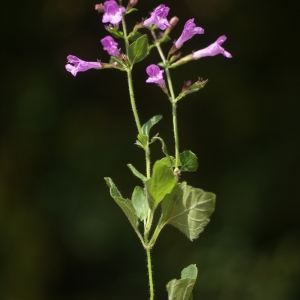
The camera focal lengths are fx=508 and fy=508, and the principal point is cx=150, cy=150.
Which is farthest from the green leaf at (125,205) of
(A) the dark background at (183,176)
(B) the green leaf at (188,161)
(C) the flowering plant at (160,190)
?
(A) the dark background at (183,176)

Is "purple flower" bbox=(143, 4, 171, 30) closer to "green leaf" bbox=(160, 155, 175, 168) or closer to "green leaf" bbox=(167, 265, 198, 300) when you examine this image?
"green leaf" bbox=(160, 155, 175, 168)

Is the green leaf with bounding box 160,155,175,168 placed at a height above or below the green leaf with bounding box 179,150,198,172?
above

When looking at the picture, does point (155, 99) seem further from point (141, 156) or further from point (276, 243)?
point (276, 243)

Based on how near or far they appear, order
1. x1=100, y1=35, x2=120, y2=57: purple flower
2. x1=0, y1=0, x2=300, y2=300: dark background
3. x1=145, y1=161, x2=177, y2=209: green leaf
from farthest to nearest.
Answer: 1. x1=0, y1=0, x2=300, y2=300: dark background
2. x1=100, y1=35, x2=120, y2=57: purple flower
3. x1=145, y1=161, x2=177, y2=209: green leaf

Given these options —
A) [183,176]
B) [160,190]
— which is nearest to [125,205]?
[160,190]

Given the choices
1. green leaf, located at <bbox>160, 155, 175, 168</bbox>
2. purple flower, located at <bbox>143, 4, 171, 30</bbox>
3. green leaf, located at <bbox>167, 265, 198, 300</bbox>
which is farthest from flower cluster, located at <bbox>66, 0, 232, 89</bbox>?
green leaf, located at <bbox>167, 265, 198, 300</bbox>

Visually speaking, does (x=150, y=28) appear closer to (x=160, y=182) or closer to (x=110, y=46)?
(x=110, y=46)
